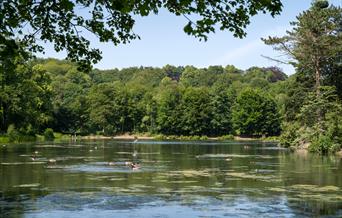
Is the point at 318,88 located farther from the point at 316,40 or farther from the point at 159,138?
the point at 159,138

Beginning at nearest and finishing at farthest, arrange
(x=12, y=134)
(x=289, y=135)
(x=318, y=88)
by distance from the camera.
A: (x=318, y=88) → (x=289, y=135) → (x=12, y=134)

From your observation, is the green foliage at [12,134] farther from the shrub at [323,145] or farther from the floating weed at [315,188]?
the floating weed at [315,188]

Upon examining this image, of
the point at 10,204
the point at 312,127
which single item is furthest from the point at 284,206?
the point at 312,127

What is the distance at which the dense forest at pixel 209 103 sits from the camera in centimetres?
Result: 5084

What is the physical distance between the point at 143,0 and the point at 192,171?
68.5 feet

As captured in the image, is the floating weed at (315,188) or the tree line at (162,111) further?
the tree line at (162,111)

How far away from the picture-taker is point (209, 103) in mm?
117938

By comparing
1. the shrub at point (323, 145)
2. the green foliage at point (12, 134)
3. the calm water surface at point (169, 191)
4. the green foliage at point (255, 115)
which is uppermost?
the green foliage at point (255, 115)

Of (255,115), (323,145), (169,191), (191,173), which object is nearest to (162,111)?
(255,115)

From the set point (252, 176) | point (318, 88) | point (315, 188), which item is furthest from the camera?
point (318, 88)

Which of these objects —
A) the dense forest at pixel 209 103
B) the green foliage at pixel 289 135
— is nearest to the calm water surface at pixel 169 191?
the dense forest at pixel 209 103

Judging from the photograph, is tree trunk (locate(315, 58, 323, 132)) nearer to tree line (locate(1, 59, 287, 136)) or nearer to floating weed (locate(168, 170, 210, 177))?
floating weed (locate(168, 170, 210, 177))

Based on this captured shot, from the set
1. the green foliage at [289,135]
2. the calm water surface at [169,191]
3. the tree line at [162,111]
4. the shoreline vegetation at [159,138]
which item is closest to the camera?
the calm water surface at [169,191]

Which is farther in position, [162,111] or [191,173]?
[162,111]
